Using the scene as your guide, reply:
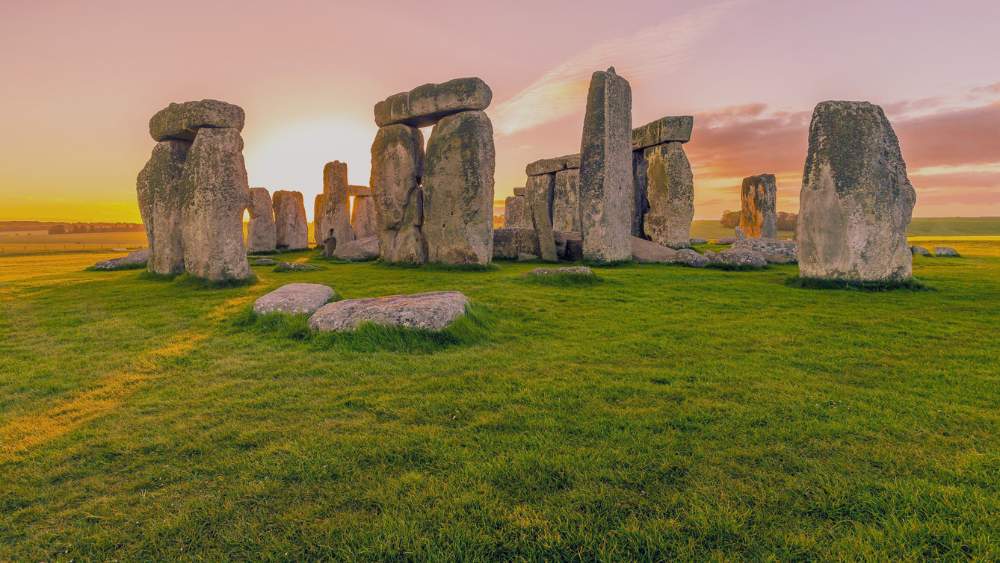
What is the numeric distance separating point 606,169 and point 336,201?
523 inches

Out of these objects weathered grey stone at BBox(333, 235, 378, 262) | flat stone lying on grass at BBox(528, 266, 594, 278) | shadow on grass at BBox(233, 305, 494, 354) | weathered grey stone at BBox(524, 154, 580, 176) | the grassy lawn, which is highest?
weathered grey stone at BBox(524, 154, 580, 176)

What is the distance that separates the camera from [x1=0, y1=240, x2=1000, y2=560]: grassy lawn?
6.80 feet

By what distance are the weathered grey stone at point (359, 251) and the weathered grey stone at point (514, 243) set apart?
4.08 meters

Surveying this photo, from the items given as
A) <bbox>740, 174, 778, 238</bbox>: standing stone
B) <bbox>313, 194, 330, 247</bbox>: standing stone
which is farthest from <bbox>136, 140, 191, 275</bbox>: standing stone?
<bbox>740, 174, 778, 238</bbox>: standing stone

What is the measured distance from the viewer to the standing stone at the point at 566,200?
71.2 feet

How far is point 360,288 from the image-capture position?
9.33 meters

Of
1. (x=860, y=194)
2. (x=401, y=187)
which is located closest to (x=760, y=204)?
(x=860, y=194)

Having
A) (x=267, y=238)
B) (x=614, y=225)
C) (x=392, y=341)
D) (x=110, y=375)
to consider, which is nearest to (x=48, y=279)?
(x=267, y=238)

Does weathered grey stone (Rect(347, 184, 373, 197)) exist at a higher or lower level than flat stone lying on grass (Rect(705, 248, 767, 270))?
higher

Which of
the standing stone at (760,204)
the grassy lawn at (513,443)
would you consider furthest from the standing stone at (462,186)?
the standing stone at (760,204)

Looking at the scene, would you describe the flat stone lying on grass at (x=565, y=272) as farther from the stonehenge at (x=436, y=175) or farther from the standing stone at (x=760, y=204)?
the standing stone at (x=760, y=204)

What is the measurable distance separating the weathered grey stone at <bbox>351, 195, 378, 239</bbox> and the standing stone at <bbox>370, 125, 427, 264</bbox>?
10131mm

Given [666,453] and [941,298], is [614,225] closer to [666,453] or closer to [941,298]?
[941,298]

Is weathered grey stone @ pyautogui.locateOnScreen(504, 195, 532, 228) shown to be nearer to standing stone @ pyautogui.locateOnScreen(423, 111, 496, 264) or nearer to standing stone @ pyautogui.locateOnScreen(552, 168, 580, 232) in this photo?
standing stone @ pyautogui.locateOnScreen(552, 168, 580, 232)
